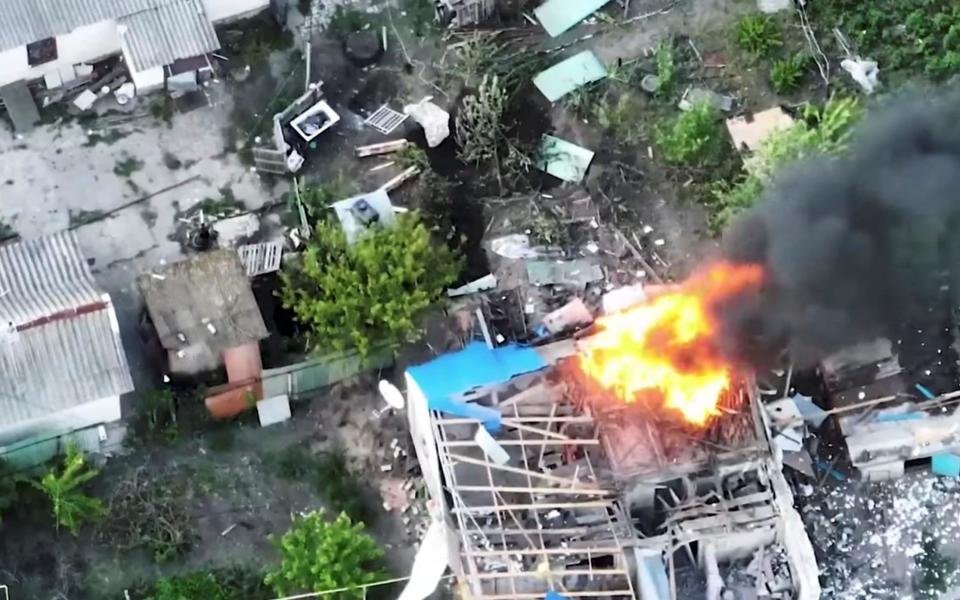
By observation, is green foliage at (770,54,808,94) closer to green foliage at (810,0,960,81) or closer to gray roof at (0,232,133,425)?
green foliage at (810,0,960,81)

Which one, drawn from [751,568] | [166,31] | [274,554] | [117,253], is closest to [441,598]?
[274,554]

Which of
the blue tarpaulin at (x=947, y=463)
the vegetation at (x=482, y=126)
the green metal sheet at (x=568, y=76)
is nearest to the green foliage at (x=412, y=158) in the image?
the vegetation at (x=482, y=126)

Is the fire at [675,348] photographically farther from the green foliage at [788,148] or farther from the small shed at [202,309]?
the small shed at [202,309]

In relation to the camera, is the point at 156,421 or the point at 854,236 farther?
the point at 156,421

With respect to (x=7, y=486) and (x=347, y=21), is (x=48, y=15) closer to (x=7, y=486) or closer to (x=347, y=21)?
(x=347, y=21)

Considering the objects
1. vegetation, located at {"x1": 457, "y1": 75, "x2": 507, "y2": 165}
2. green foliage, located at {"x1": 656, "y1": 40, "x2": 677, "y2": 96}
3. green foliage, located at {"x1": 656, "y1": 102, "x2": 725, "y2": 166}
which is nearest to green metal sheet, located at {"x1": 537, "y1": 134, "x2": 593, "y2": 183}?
vegetation, located at {"x1": 457, "y1": 75, "x2": 507, "y2": 165}

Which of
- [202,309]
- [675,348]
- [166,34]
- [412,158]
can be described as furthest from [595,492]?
[166,34]

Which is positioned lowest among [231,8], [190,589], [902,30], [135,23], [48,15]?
[190,589]
